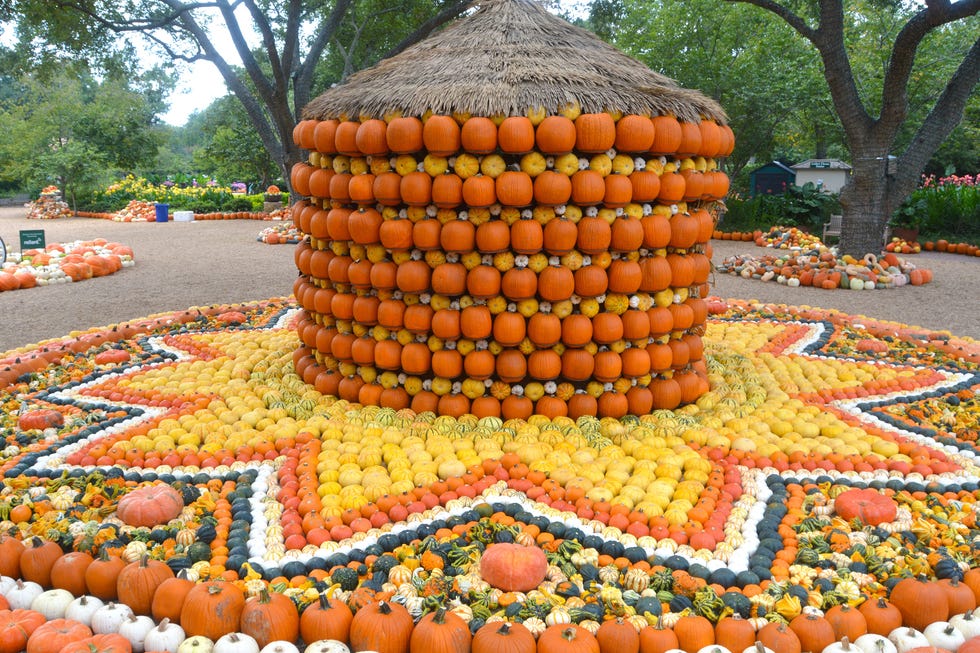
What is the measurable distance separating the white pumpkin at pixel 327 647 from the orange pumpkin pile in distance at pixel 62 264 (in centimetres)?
1143

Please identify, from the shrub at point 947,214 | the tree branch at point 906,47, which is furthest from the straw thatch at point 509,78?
the shrub at point 947,214

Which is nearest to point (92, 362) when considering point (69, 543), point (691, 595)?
point (69, 543)

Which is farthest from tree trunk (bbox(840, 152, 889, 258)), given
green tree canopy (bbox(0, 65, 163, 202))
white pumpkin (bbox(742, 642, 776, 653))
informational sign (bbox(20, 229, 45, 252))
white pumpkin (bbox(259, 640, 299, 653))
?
green tree canopy (bbox(0, 65, 163, 202))

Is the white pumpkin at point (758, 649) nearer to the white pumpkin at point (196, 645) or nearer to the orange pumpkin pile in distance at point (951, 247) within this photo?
the white pumpkin at point (196, 645)

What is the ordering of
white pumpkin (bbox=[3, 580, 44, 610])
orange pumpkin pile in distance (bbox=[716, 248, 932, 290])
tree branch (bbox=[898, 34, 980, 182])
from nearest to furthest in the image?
white pumpkin (bbox=[3, 580, 44, 610]), tree branch (bbox=[898, 34, 980, 182]), orange pumpkin pile in distance (bbox=[716, 248, 932, 290])

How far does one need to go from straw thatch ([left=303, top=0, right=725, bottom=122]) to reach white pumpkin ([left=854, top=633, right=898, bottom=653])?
348cm

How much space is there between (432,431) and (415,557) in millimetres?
1474

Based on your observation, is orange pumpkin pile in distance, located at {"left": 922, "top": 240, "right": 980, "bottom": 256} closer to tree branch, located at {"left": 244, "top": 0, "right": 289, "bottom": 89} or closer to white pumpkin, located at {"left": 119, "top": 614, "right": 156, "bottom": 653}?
tree branch, located at {"left": 244, "top": 0, "right": 289, "bottom": 89}

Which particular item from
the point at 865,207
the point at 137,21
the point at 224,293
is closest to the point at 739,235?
the point at 865,207

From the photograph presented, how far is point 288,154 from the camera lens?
16.8m

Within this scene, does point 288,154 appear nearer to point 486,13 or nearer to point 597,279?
point 486,13

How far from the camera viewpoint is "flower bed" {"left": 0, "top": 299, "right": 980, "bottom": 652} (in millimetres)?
3232

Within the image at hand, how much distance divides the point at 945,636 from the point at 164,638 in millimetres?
3181

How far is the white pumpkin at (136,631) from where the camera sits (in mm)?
3115
